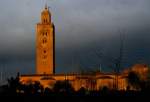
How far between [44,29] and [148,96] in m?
80.3

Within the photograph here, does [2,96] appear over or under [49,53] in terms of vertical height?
under

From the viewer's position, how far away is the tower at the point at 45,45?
12775cm

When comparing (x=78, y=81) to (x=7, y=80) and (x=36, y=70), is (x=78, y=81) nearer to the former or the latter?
(x=36, y=70)

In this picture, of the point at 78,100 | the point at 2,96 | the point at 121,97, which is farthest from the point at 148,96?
the point at 2,96

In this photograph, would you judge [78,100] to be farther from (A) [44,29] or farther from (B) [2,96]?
(A) [44,29]

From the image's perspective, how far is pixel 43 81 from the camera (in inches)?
5428

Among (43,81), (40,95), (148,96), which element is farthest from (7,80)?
(43,81)

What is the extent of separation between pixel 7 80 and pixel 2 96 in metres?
36.1

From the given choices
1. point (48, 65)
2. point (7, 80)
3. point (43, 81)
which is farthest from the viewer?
point (43, 81)

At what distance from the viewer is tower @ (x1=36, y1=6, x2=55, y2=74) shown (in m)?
128

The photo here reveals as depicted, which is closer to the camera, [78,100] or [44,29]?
[78,100]

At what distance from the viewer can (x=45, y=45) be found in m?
129

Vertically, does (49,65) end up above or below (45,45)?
below

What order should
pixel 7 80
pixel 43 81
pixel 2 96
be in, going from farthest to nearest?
pixel 43 81 < pixel 7 80 < pixel 2 96
